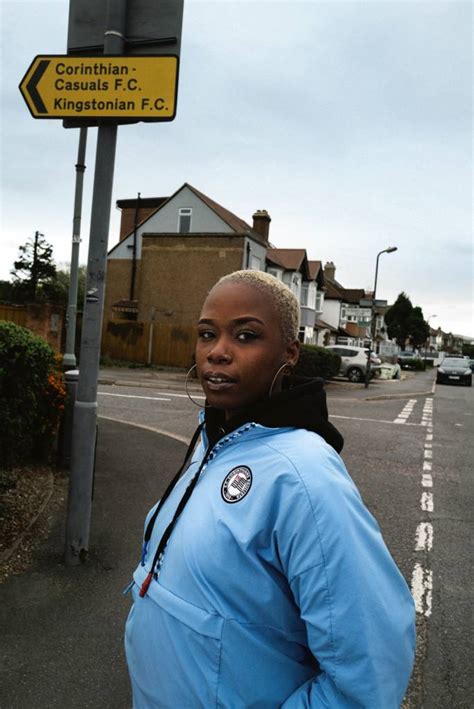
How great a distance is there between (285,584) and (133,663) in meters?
0.53

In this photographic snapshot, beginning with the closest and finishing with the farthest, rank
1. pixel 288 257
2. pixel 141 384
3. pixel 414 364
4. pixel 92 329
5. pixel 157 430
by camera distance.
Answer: pixel 92 329 < pixel 157 430 < pixel 141 384 < pixel 288 257 < pixel 414 364

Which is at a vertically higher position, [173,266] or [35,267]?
[35,267]

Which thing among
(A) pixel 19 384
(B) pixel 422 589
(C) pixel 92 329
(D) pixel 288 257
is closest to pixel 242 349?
(C) pixel 92 329

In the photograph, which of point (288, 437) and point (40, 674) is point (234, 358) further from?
point (40, 674)

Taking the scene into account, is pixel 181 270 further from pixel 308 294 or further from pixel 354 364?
pixel 308 294

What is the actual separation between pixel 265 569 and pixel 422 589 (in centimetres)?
329

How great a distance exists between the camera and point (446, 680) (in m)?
2.87

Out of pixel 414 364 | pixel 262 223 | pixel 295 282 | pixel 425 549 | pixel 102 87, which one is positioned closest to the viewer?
pixel 102 87

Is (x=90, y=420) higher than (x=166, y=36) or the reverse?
the reverse

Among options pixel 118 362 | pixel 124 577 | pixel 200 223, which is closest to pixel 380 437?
pixel 124 577

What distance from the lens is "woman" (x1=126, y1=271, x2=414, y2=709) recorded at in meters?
1.09

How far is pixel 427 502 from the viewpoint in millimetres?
6129

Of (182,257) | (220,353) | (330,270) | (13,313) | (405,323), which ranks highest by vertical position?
(330,270)

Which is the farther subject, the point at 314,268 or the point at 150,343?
the point at 314,268
